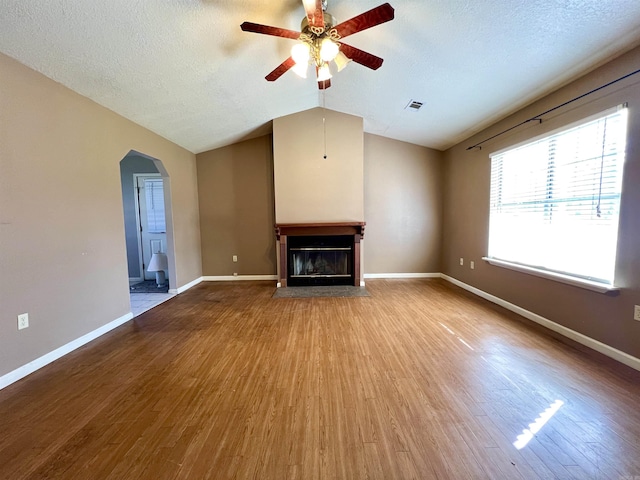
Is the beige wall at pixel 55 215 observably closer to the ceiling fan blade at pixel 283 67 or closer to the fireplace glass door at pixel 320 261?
the ceiling fan blade at pixel 283 67

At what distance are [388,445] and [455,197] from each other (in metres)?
4.24

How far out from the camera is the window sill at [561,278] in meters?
2.16

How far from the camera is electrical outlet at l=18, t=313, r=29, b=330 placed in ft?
6.55

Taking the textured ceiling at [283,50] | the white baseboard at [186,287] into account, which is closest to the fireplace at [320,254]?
the white baseboard at [186,287]

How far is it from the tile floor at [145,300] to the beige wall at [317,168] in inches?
84.7

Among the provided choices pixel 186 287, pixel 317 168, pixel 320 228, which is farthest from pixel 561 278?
pixel 186 287

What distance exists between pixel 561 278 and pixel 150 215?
20.3 feet

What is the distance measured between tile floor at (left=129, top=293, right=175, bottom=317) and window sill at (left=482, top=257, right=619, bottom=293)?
469cm

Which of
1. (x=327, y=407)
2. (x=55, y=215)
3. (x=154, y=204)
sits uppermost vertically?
(x=154, y=204)

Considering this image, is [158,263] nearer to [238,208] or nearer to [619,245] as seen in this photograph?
[238,208]

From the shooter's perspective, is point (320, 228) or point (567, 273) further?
point (320, 228)

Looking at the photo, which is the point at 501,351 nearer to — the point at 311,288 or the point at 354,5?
the point at 311,288

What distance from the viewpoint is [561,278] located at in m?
2.53

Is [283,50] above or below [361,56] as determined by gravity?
above
